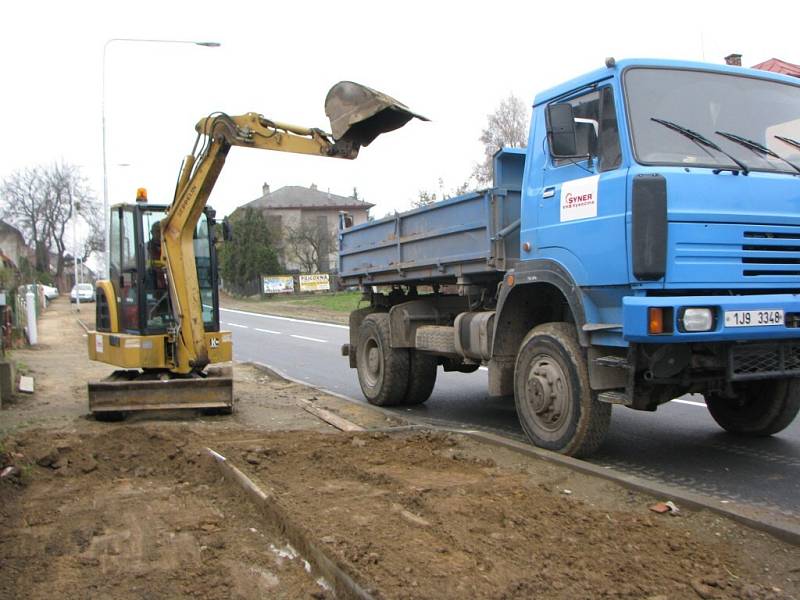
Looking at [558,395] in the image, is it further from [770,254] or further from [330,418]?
[330,418]

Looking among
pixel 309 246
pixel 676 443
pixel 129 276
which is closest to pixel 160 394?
pixel 129 276

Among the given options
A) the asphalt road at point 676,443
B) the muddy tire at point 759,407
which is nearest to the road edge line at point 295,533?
the asphalt road at point 676,443

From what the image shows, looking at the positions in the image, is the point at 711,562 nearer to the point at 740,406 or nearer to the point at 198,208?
the point at 740,406

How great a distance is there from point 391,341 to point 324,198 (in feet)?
202

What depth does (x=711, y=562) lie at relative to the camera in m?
3.66

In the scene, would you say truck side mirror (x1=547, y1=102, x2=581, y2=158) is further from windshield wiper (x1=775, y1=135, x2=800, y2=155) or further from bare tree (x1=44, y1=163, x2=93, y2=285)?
Answer: bare tree (x1=44, y1=163, x2=93, y2=285)

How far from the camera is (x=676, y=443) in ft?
22.1

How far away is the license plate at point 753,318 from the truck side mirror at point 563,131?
1710 millimetres

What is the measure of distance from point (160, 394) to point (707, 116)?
21.5 feet

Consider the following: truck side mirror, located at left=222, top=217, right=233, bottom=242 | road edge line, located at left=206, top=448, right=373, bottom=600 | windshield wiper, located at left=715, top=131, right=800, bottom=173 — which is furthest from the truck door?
truck side mirror, located at left=222, top=217, right=233, bottom=242

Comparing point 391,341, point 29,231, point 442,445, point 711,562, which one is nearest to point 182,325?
point 391,341

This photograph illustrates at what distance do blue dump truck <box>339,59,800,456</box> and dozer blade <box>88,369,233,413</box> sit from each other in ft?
11.6

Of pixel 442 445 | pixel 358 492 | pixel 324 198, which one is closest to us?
pixel 358 492

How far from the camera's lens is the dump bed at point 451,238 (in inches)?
271
